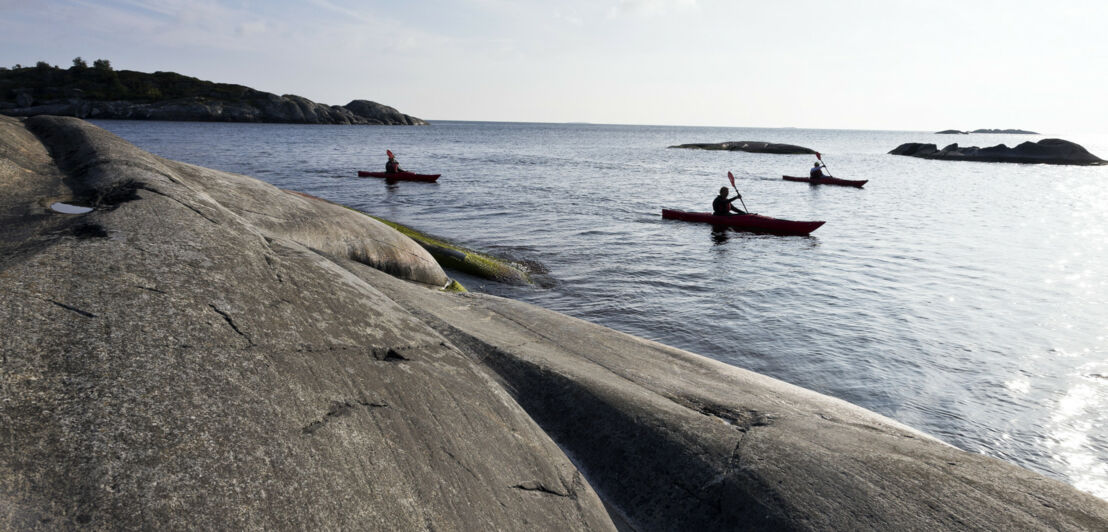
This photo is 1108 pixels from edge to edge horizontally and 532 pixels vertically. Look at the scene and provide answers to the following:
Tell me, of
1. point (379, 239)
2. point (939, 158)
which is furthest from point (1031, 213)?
point (939, 158)

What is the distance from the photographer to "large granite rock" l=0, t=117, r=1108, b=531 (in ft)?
8.62

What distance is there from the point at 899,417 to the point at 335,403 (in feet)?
26.1

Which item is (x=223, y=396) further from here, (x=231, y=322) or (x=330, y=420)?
(x=231, y=322)

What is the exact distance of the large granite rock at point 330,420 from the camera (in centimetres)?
263

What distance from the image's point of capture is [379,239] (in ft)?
29.6

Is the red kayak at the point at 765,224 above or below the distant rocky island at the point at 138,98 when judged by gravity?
below

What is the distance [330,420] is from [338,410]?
0.39 feet

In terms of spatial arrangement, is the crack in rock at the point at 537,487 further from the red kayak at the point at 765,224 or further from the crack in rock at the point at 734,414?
the red kayak at the point at 765,224

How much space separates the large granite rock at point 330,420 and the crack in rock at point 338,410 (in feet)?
0.06

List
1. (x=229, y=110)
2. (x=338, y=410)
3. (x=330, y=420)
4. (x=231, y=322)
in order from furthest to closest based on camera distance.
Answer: (x=229, y=110)
(x=231, y=322)
(x=338, y=410)
(x=330, y=420)

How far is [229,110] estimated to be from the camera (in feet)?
411

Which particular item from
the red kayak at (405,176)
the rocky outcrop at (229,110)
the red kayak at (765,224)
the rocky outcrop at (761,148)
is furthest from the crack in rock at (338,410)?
the rocky outcrop at (229,110)

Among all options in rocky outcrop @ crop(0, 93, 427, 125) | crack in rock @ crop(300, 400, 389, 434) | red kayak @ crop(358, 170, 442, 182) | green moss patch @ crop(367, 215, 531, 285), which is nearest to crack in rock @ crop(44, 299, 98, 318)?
crack in rock @ crop(300, 400, 389, 434)

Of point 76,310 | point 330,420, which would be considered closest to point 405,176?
point 76,310
